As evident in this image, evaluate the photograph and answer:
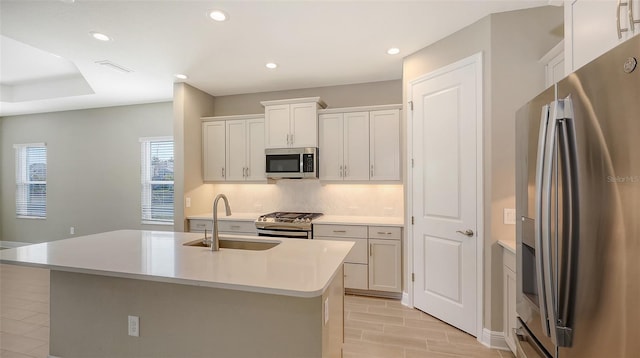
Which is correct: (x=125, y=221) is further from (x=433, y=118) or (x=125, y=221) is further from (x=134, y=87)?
(x=433, y=118)

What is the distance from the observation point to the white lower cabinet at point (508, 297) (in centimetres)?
216

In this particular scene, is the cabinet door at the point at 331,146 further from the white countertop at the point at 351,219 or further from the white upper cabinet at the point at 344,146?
the white countertop at the point at 351,219

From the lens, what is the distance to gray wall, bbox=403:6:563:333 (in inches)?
90.6

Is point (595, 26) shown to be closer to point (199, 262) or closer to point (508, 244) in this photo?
point (508, 244)

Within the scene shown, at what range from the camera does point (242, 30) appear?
8.66ft

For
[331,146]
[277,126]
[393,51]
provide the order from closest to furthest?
[393,51] < [331,146] < [277,126]

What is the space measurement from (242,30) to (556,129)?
2563 mm

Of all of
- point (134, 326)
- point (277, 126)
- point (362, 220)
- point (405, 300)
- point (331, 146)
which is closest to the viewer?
point (134, 326)

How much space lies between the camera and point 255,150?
4.19 metres

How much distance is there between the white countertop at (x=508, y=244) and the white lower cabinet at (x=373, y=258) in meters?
1.18

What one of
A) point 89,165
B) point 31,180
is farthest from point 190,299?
point 31,180

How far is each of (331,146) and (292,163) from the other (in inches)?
23.0

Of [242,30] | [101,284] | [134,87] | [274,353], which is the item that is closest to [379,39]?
[242,30]

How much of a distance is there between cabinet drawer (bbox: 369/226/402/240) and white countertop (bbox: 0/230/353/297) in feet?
4.50
